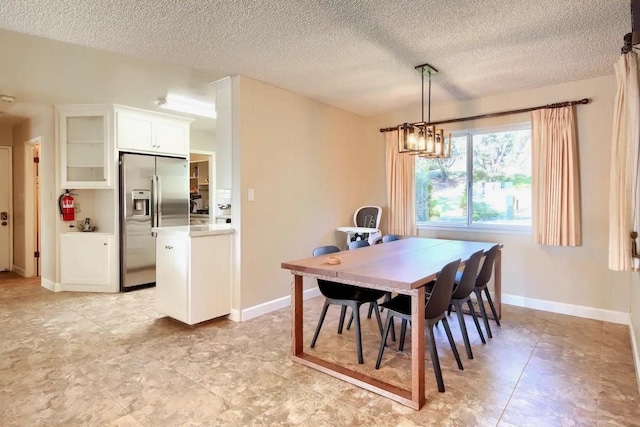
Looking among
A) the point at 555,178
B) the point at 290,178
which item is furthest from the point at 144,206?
the point at 555,178

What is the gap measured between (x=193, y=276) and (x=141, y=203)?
2177 millimetres

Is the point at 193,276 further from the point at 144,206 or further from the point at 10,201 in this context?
the point at 10,201

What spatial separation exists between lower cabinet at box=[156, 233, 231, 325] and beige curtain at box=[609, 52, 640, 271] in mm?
2990

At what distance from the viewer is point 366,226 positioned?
4.77 metres

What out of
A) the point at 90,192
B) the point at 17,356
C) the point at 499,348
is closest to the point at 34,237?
the point at 90,192

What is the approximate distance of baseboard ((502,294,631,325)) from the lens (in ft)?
11.1

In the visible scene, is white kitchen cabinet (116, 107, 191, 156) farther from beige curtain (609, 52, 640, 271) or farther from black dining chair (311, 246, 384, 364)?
beige curtain (609, 52, 640, 271)

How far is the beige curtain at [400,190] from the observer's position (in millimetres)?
4578

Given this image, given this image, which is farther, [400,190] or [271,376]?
[400,190]

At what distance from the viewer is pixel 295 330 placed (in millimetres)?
2607

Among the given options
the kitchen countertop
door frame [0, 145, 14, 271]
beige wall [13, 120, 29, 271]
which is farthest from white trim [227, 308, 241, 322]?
door frame [0, 145, 14, 271]

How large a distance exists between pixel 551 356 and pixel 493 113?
2.63m

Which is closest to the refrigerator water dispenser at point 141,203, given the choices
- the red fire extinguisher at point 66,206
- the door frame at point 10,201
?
the red fire extinguisher at point 66,206

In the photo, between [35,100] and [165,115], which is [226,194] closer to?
[165,115]
